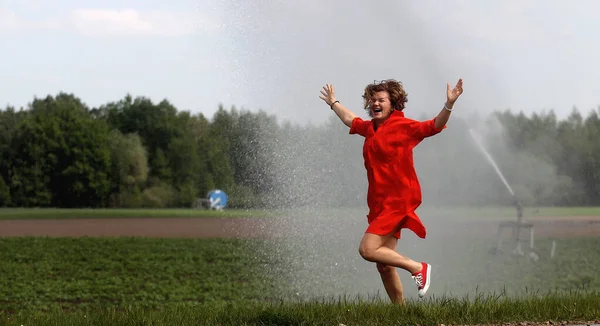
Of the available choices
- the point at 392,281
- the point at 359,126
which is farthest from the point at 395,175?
the point at 392,281

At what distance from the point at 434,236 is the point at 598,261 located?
6.74m

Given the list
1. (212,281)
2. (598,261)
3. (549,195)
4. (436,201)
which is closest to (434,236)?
(436,201)

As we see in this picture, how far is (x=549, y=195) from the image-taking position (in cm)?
2839

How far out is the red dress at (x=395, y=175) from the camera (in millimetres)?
6820

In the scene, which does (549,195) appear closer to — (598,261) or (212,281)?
(598,261)

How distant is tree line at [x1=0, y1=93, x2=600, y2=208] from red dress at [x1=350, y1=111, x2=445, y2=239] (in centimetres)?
549

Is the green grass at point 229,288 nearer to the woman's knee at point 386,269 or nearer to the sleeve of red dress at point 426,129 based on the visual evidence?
the woman's knee at point 386,269

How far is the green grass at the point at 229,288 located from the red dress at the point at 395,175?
61 centimetres

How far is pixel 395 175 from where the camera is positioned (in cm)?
682

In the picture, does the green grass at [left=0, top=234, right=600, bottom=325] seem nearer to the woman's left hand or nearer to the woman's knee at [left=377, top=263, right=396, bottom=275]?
the woman's knee at [left=377, top=263, right=396, bottom=275]

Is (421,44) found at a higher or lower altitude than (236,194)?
higher

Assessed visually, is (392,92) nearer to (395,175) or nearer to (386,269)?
(395,175)

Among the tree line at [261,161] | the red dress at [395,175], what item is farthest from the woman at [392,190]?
the tree line at [261,161]

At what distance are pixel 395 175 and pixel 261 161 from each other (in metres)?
6.11
